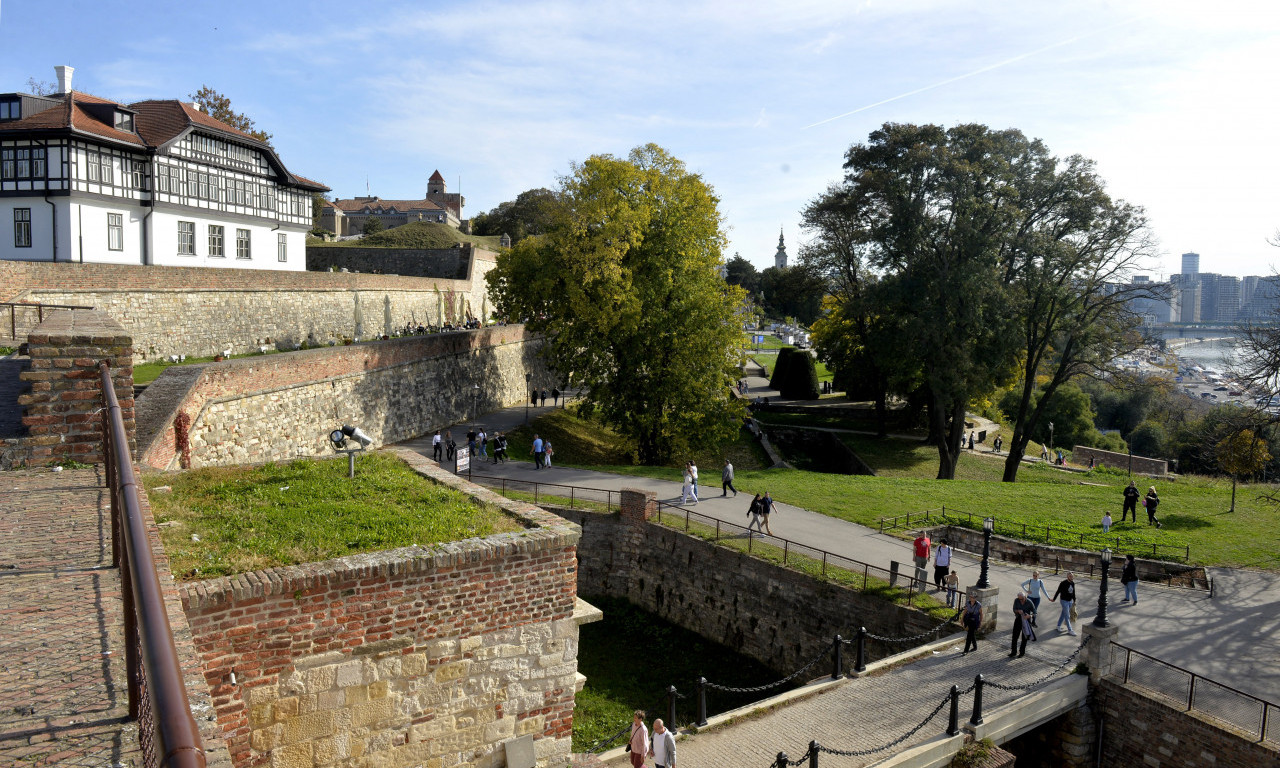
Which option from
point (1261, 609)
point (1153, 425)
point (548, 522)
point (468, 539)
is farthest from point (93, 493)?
point (1153, 425)

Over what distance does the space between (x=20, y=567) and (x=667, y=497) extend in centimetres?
1888

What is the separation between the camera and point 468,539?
749cm

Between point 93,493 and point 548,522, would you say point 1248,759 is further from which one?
point 93,493

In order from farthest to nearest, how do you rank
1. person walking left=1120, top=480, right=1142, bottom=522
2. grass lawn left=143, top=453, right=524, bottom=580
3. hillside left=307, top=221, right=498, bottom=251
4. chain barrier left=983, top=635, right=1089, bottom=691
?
1. hillside left=307, top=221, right=498, bottom=251
2. person walking left=1120, top=480, right=1142, bottom=522
3. chain barrier left=983, top=635, right=1089, bottom=691
4. grass lawn left=143, top=453, right=524, bottom=580

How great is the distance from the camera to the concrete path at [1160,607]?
46.2ft

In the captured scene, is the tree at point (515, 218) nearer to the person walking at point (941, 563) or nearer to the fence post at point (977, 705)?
the person walking at point (941, 563)

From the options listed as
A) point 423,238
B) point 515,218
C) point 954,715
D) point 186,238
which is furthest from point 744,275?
point 954,715

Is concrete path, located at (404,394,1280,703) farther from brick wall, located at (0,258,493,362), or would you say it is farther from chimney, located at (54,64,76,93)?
chimney, located at (54,64,76,93)

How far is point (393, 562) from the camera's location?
6750mm

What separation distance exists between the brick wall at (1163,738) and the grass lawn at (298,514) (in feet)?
35.8

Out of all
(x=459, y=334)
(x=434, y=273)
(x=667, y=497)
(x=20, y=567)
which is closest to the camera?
(x=20, y=567)

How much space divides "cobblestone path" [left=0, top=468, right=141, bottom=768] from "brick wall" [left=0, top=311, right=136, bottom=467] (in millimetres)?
711

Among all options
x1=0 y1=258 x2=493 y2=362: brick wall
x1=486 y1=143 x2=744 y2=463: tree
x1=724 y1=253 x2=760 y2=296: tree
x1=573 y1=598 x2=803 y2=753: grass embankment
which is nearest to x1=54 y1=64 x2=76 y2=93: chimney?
x1=0 y1=258 x2=493 y2=362: brick wall

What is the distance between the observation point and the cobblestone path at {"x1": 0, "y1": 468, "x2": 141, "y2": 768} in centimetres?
306
